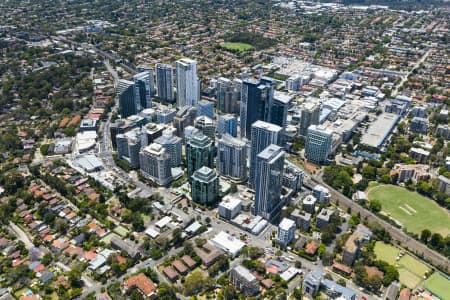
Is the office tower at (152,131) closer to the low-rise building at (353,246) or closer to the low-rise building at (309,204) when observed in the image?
the low-rise building at (309,204)

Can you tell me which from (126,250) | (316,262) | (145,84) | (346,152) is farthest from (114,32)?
(316,262)

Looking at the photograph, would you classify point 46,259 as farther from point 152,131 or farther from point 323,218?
point 323,218

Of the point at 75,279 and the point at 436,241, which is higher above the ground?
the point at 436,241

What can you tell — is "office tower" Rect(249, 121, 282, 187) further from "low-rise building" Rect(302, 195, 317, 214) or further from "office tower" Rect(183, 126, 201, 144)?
"office tower" Rect(183, 126, 201, 144)

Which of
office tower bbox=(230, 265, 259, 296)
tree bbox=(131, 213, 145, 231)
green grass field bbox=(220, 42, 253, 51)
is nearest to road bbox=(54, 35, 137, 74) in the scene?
green grass field bbox=(220, 42, 253, 51)

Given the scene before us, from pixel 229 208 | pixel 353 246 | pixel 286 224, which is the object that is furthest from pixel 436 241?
pixel 229 208

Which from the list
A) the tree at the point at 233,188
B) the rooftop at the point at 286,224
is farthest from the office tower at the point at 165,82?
the rooftop at the point at 286,224

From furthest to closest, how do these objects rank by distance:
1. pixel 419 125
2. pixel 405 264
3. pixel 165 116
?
pixel 419 125
pixel 165 116
pixel 405 264

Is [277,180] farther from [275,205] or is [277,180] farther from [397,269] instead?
[397,269]
